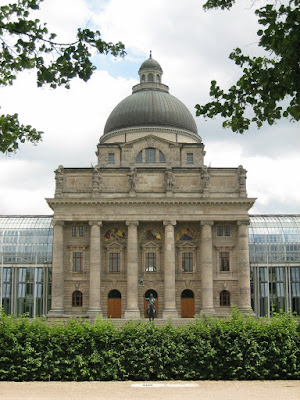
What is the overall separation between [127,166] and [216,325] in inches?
1808

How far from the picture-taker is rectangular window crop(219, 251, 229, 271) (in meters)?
66.4

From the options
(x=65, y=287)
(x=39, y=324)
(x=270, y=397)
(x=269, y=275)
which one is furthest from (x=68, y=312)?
(x=270, y=397)

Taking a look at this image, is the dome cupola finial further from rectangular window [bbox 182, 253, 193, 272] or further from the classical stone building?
rectangular window [bbox 182, 253, 193, 272]

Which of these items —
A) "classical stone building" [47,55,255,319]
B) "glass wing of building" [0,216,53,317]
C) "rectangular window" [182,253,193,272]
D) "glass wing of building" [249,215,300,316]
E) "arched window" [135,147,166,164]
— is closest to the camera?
"classical stone building" [47,55,255,319]

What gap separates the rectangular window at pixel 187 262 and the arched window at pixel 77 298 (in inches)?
478

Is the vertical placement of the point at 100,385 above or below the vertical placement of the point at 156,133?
below

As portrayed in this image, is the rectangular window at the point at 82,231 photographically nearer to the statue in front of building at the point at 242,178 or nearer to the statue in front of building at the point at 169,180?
the statue in front of building at the point at 169,180

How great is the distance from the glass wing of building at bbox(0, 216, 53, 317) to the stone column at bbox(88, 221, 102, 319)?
303 inches

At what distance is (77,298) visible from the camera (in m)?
66.1

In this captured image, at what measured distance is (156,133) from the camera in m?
75.6

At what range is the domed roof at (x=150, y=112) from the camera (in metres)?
76.6

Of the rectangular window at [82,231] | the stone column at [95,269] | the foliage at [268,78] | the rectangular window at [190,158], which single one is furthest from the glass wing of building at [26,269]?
the foliage at [268,78]

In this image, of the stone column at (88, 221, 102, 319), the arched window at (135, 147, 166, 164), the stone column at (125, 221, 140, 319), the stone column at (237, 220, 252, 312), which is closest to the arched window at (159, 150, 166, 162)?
the arched window at (135, 147, 166, 164)

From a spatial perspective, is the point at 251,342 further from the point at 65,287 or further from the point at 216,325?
the point at 65,287
